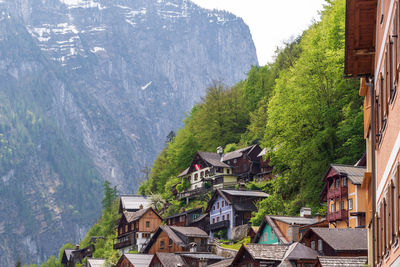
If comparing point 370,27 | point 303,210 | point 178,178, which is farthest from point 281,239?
point 178,178

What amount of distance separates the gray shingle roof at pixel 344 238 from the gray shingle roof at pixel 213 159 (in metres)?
66.1

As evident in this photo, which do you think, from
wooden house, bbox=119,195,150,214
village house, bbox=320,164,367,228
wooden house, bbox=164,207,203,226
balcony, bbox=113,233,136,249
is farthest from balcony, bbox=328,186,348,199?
wooden house, bbox=119,195,150,214

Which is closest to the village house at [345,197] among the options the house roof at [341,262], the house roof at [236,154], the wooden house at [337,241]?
the wooden house at [337,241]

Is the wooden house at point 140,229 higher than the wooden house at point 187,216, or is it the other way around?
the wooden house at point 187,216

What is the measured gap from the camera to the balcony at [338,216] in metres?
62.7

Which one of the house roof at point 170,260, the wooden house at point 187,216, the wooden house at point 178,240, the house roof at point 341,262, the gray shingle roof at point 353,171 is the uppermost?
the house roof at point 341,262

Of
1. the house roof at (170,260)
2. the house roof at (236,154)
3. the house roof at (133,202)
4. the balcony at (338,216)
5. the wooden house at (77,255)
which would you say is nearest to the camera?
the balcony at (338,216)

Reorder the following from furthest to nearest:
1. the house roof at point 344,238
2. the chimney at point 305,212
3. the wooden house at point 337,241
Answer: the chimney at point 305,212, the house roof at point 344,238, the wooden house at point 337,241

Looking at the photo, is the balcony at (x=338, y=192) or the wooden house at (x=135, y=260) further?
the wooden house at (x=135, y=260)

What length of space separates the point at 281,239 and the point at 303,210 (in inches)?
172

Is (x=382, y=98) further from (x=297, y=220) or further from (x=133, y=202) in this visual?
(x=133, y=202)

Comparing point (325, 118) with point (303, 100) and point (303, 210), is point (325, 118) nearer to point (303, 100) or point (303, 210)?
point (303, 100)

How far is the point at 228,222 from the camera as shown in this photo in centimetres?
9375

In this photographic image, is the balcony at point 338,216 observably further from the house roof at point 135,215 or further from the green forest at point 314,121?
the house roof at point 135,215
